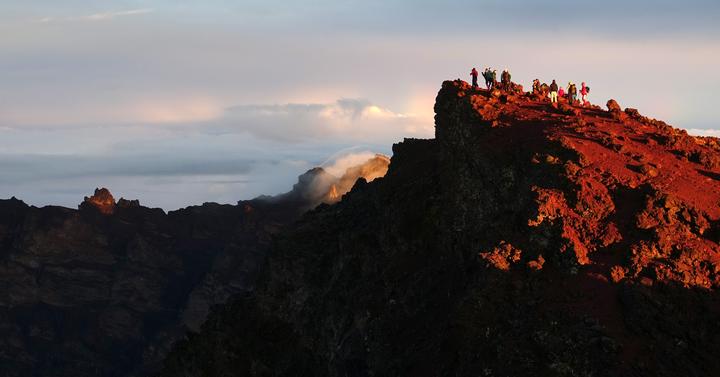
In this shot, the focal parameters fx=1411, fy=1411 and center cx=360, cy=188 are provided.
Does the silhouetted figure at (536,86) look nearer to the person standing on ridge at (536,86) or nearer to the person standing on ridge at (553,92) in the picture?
the person standing on ridge at (536,86)

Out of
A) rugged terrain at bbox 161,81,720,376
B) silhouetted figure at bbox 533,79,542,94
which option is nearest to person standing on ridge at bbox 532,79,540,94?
silhouetted figure at bbox 533,79,542,94

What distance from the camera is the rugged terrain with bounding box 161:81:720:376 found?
76.1 metres

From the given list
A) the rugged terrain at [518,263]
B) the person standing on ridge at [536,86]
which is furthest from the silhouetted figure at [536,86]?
the rugged terrain at [518,263]

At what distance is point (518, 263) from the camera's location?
81.6 m

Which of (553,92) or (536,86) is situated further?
(536,86)

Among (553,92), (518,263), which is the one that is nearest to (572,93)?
(553,92)

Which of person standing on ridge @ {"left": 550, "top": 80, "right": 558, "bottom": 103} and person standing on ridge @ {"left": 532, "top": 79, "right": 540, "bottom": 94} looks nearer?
person standing on ridge @ {"left": 550, "top": 80, "right": 558, "bottom": 103}

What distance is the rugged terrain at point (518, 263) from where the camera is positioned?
250ft

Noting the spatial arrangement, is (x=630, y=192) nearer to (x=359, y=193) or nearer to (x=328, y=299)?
(x=328, y=299)

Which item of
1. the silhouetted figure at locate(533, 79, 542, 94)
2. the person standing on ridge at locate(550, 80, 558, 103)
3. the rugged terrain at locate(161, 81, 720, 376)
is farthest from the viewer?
the silhouetted figure at locate(533, 79, 542, 94)

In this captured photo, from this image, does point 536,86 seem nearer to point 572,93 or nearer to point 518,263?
point 572,93

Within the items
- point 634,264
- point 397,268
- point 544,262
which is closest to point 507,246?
point 544,262

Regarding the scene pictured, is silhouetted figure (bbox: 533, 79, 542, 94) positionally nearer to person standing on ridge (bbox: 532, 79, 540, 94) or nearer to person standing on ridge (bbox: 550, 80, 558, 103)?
person standing on ridge (bbox: 532, 79, 540, 94)

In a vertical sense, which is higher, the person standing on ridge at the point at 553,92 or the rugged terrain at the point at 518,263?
the person standing on ridge at the point at 553,92
